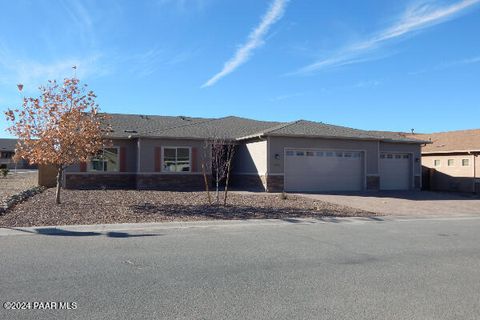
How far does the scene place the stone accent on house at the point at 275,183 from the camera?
78.2ft

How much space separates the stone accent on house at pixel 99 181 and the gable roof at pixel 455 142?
1886 centimetres

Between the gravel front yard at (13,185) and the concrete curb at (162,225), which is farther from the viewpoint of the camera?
the gravel front yard at (13,185)

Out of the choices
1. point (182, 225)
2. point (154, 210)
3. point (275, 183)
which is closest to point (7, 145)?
point (275, 183)

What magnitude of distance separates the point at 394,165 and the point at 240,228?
58.8 ft

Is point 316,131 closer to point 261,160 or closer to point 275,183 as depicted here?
point 261,160

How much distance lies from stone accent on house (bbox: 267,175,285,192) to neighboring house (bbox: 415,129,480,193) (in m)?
12.6

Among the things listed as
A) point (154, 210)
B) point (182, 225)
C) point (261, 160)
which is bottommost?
point (182, 225)

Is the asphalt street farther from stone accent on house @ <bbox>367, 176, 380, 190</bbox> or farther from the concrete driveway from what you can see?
stone accent on house @ <bbox>367, 176, 380, 190</bbox>

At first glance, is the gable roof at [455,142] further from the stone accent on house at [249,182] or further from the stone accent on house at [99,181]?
the stone accent on house at [99,181]

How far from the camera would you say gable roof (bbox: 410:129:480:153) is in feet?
98.3

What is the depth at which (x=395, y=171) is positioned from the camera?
27.9 m

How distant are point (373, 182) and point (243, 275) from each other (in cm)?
2049

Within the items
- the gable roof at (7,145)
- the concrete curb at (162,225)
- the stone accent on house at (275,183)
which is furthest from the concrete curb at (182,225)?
the gable roof at (7,145)

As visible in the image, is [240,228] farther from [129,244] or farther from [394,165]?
[394,165]
